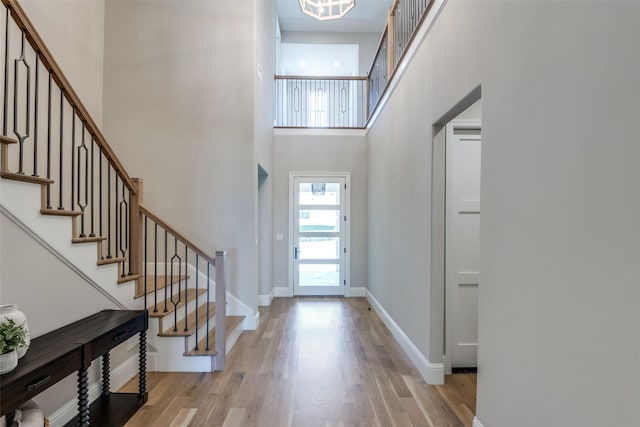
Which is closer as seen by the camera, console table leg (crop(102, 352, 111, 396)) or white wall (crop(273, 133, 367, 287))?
console table leg (crop(102, 352, 111, 396))

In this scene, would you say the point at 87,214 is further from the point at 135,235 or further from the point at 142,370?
the point at 142,370

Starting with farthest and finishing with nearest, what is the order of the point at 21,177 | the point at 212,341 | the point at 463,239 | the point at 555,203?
the point at 212,341 → the point at 463,239 → the point at 21,177 → the point at 555,203

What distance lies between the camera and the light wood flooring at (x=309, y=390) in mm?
2369

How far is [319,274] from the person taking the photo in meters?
6.24

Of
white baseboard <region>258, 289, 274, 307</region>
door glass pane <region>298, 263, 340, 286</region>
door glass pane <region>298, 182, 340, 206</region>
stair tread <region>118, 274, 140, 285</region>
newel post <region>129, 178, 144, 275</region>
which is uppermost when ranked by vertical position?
door glass pane <region>298, 182, 340, 206</region>

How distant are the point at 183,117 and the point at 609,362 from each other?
4.54 metres

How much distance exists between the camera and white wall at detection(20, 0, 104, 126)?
3219mm

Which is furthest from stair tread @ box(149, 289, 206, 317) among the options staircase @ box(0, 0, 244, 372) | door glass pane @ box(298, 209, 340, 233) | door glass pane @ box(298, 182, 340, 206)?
door glass pane @ box(298, 182, 340, 206)

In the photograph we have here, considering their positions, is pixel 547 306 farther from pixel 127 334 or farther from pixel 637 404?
pixel 127 334

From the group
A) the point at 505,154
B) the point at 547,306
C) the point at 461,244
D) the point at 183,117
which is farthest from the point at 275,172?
the point at 547,306

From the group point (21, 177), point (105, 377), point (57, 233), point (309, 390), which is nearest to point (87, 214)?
point (57, 233)

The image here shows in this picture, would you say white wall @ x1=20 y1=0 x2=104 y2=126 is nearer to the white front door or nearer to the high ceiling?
the white front door

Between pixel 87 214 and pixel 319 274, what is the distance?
3818 millimetres

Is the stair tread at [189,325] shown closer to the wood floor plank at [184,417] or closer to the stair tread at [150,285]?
the stair tread at [150,285]
